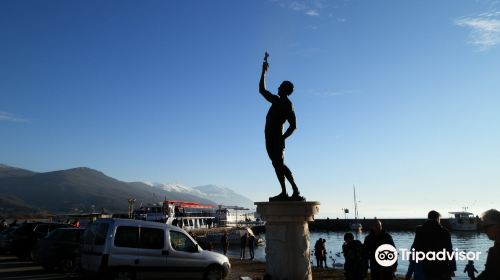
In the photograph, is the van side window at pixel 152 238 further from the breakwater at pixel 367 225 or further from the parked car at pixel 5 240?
the breakwater at pixel 367 225

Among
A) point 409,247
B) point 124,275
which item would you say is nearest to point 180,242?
point 124,275

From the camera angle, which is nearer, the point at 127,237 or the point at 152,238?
the point at 127,237

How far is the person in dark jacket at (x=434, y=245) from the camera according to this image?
611 centimetres

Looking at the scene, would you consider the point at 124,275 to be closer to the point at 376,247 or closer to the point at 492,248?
the point at 376,247

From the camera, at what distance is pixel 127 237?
10.6m

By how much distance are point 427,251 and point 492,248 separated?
1749 millimetres

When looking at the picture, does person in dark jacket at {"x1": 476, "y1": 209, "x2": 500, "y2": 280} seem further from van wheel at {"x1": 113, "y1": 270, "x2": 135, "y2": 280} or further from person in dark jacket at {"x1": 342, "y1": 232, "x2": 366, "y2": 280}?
van wheel at {"x1": 113, "y1": 270, "x2": 135, "y2": 280}

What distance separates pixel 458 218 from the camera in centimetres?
9625

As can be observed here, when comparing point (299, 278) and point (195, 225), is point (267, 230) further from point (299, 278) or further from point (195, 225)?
point (195, 225)

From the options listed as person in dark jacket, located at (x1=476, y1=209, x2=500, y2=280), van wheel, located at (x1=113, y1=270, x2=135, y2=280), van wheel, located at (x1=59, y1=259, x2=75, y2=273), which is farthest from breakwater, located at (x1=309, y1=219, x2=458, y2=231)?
person in dark jacket, located at (x1=476, y1=209, x2=500, y2=280)

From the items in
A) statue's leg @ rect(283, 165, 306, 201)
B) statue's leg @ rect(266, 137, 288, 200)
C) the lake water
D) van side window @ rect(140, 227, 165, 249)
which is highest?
statue's leg @ rect(266, 137, 288, 200)

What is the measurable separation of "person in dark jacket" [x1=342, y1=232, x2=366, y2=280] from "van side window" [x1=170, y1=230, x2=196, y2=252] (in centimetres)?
499

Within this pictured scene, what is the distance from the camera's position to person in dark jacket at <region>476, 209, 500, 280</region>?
4.59 m

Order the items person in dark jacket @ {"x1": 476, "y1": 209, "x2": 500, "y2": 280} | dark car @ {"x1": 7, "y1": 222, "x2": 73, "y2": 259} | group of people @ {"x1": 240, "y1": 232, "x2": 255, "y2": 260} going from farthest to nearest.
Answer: group of people @ {"x1": 240, "y1": 232, "x2": 255, "y2": 260} < dark car @ {"x1": 7, "y1": 222, "x2": 73, "y2": 259} < person in dark jacket @ {"x1": 476, "y1": 209, "x2": 500, "y2": 280}
